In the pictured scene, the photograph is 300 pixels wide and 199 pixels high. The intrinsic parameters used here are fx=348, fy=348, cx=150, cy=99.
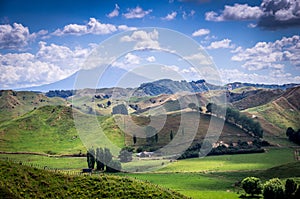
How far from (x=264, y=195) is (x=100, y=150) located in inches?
2951

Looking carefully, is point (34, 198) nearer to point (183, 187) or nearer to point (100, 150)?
point (183, 187)

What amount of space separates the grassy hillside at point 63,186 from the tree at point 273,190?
31.4 metres

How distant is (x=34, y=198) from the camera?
61594mm

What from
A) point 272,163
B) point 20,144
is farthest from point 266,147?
point 20,144

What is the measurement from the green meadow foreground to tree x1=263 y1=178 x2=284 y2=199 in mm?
8734

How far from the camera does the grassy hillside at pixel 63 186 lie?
63.0m

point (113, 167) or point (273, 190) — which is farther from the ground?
point (113, 167)

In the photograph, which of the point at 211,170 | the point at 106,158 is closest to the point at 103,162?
the point at 106,158

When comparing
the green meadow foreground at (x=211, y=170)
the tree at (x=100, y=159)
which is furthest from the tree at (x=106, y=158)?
the green meadow foreground at (x=211, y=170)

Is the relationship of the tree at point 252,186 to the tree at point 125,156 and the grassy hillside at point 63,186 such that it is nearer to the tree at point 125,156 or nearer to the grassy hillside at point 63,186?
the grassy hillside at point 63,186

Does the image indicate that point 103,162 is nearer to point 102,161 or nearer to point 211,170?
point 102,161

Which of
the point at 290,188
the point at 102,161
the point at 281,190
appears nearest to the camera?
the point at 290,188

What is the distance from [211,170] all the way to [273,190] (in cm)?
5062

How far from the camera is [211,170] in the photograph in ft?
Answer: 464
